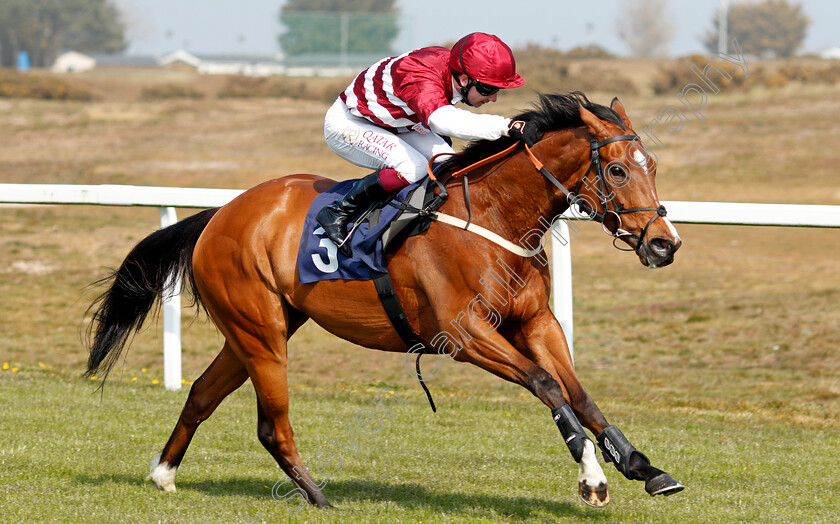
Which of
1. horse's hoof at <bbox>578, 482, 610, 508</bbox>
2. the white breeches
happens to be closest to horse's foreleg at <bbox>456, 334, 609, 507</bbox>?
horse's hoof at <bbox>578, 482, 610, 508</bbox>

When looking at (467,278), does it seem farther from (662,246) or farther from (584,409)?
(662,246)

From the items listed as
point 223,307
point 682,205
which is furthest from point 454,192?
point 682,205

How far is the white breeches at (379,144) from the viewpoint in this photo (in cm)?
461

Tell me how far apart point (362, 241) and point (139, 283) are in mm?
1558

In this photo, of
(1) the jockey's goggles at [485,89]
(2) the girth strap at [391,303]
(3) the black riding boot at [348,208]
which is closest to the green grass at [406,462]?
(2) the girth strap at [391,303]

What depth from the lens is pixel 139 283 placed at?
5.44 metres

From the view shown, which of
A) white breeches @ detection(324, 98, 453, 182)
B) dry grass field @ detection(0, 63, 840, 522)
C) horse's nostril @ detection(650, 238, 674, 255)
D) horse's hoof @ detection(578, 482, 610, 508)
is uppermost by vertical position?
horse's nostril @ detection(650, 238, 674, 255)

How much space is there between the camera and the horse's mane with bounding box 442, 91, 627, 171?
4246 millimetres

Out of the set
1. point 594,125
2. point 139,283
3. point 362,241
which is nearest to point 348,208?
point 362,241

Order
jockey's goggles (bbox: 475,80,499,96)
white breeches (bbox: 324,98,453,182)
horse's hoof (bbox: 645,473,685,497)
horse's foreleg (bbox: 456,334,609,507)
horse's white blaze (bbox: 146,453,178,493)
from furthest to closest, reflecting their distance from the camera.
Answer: horse's white blaze (bbox: 146,453,178,493), white breeches (bbox: 324,98,453,182), jockey's goggles (bbox: 475,80,499,96), horse's foreleg (bbox: 456,334,609,507), horse's hoof (bbox: 645,473,685,497)

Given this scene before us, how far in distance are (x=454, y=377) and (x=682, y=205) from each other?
2.94 m

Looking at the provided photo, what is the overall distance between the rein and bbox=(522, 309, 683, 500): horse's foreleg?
1.15 ft

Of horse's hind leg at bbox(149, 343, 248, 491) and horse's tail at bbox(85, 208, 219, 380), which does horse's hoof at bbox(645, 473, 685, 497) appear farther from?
horse's tail at bbox(85, 208, 219, 380)

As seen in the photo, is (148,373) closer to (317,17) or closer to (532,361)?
(532,361)
